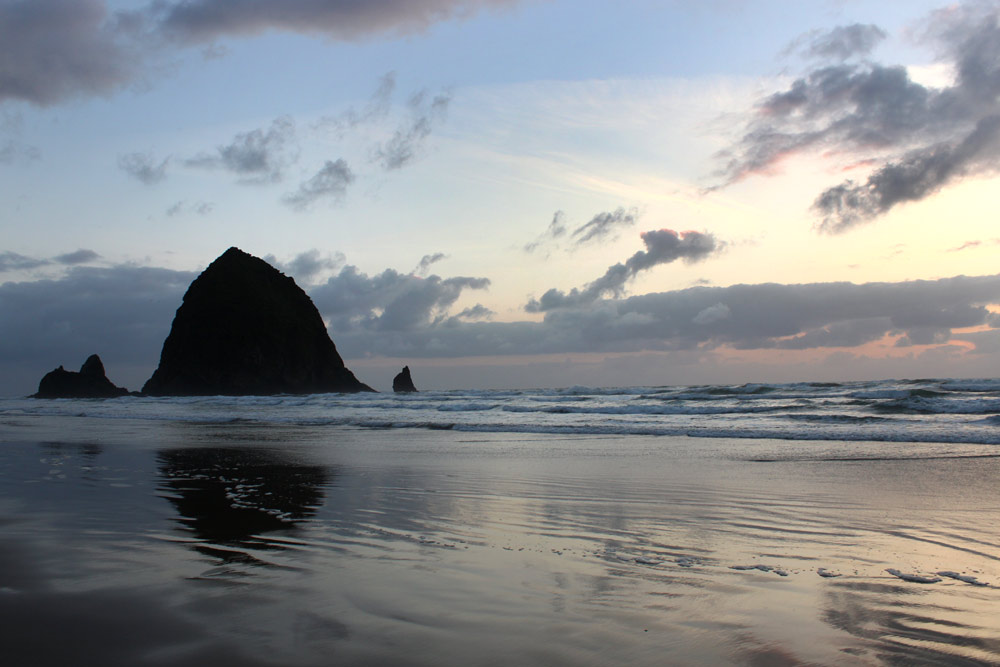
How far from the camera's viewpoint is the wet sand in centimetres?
306

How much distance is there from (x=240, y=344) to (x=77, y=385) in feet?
81.5

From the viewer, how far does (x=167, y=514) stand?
6.57 metres

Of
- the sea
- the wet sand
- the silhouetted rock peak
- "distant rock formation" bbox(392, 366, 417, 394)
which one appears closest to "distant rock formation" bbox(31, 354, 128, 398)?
the silhouetted rock peak

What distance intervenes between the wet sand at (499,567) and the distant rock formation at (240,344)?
6532 centimetres

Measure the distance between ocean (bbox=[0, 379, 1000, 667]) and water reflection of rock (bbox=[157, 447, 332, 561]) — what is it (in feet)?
0.19

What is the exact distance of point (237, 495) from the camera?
804cm

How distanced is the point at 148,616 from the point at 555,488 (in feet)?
18.7

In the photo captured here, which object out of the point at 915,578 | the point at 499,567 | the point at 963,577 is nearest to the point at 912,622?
the point at 915,578

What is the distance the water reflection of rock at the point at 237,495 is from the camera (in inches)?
220

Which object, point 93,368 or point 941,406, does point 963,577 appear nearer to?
point 941,406

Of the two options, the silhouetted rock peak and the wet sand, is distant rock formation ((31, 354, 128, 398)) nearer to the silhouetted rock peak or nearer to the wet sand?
the silhouetted rock peak

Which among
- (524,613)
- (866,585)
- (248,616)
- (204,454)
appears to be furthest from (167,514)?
(204,454)

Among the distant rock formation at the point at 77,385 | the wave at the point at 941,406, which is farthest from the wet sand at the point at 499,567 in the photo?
the distant rock formation at the point at 77,385

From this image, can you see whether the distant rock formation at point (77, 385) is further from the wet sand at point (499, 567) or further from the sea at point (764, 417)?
the wet sand at point (499, 567)
